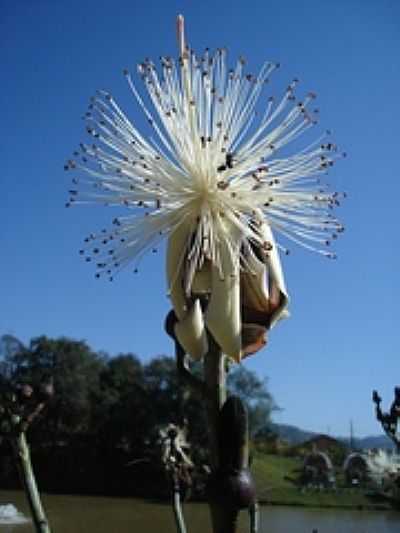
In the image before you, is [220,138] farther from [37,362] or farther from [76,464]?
[37,362]

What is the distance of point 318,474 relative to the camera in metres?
36.3

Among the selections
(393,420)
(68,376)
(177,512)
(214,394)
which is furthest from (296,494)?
(214,394)

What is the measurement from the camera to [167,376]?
41938 millimetres

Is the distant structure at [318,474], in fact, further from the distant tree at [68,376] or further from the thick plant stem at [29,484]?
the thick plant stem at [29,484]

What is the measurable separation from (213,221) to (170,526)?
25503 millimetres

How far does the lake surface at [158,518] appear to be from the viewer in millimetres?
23969

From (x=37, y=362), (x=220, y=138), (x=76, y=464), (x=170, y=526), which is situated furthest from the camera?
(x=37, y=362)

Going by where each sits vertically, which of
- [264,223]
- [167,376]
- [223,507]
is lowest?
[223,507]

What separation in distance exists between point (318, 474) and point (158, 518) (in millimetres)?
12052

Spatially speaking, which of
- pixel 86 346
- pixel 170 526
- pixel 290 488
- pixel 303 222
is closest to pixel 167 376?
pixel 86 346

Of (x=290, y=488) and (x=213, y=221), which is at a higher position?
(x=213, y=221)

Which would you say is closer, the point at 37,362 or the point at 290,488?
the point at 290,488

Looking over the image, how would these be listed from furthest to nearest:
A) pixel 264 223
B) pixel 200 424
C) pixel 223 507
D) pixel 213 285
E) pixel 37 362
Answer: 1. pixel 37 362
2. pixel 200 424
3. pixel 264 223
4. pixel 213 285
5. pixel 223 507

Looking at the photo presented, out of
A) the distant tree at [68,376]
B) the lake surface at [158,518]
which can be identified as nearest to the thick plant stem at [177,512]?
the lake surface at [158,518]
